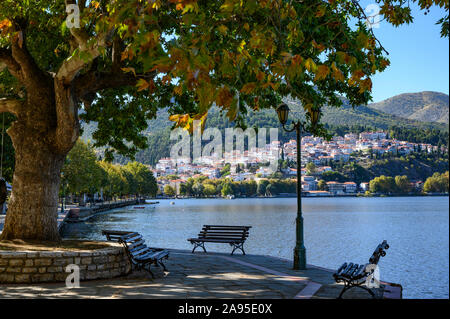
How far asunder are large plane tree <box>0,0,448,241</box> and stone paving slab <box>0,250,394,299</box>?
8.38 feet

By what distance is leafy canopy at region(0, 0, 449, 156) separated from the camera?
3732 mm

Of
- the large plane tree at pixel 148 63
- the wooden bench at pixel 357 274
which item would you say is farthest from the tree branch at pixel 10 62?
the wooden bench at pixel 357 274

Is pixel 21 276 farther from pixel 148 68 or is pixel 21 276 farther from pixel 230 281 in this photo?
pixel 148 68

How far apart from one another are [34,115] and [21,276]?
3.64 m

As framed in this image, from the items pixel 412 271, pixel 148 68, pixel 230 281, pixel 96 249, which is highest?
pixel 148 68

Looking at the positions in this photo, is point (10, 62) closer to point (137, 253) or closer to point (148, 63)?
point (137, 253)

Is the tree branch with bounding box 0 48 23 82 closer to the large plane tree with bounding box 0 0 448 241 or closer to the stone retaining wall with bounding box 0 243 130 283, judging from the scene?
the large plane tree with bounding box 0 0 448 241

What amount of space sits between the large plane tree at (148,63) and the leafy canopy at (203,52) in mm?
Result: 19

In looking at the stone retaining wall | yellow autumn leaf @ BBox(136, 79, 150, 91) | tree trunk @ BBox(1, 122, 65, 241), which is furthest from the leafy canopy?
the stone retaining wall

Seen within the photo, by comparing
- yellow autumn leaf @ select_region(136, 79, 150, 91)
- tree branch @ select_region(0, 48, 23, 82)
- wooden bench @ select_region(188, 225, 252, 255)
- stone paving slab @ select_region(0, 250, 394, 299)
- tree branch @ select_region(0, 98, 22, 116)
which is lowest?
stone paving slab @ select_region(0, 250, 394, 299)

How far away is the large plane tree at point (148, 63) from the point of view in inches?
161

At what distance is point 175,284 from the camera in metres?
8.19
